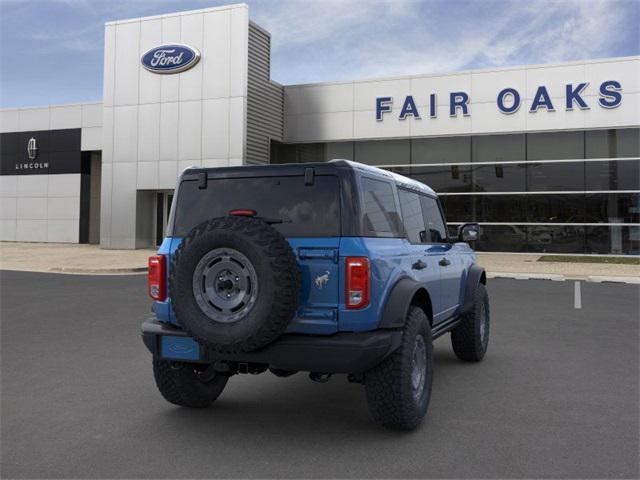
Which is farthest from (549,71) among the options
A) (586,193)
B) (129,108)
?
(129,108)

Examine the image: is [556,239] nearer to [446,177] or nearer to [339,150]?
[446,177]

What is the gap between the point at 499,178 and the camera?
81.3 ft

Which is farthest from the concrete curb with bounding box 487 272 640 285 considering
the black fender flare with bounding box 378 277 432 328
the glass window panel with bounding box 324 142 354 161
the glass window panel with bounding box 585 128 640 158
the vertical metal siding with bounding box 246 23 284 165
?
the black fender flare with bounding box 378 277 432 328

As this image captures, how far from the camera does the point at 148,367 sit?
6.19 meters

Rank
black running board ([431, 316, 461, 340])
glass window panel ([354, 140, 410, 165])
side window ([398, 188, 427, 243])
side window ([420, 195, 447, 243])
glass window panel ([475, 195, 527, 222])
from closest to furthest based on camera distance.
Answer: side window ([398, 188, 427, 243]) < black running board ([431, 316, 461, 340]) < side window ([420, 195, 447, 243]) < glass window panel ([475, 195, 527, 222]) < glass window panel ([354, 140, 410, 165])

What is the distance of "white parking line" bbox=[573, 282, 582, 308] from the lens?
11.2m

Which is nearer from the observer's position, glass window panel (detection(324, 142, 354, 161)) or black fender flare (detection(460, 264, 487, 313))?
black fender flare (detection(460, 264, 487, 313))

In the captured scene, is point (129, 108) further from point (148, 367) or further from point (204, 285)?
point (204, 285)

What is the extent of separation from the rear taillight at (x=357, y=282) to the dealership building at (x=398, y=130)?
2108 cm

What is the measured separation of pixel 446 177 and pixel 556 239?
5.08 metres

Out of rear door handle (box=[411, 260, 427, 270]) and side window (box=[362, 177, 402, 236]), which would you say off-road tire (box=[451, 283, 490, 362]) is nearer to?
rear door handle (box=[411, 260, 427, 270])

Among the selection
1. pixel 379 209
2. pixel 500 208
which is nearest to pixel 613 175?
pixel 500 208

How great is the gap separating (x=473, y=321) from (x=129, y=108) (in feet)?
77.5

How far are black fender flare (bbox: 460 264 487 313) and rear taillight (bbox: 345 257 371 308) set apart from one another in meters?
2.58
